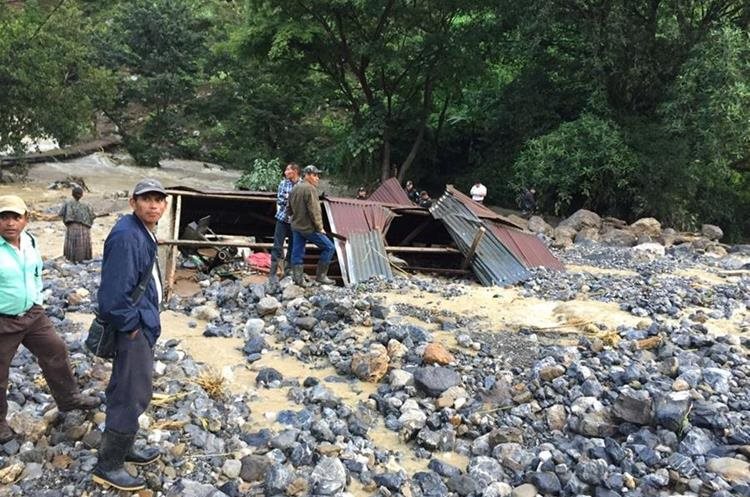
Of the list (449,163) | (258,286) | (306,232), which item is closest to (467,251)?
(306,232)

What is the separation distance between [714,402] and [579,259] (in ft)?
24.7

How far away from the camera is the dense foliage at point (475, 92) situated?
15492 mm

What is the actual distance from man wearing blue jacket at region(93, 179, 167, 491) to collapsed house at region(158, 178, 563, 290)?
4099 mm

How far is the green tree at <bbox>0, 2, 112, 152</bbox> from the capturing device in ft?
63.3

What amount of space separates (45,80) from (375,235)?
16.6 meters

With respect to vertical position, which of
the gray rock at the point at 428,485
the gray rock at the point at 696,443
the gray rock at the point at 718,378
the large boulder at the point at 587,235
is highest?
the large boulder at the point at 587,235

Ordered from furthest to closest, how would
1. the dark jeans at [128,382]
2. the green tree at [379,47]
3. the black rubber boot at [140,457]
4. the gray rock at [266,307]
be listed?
the green tree at [379,47] < the gray rock at [266,307] < the black rubber boot at [140,457] < the dark jeans at [128,382]

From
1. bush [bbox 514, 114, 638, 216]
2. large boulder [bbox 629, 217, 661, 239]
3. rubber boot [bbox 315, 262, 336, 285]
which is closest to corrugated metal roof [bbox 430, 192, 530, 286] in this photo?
rubber boot [bbox 315, 262, 336, 285]

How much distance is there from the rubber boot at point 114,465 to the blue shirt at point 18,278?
2.90 ft

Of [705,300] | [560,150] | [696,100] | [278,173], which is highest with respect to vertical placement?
[696,100]

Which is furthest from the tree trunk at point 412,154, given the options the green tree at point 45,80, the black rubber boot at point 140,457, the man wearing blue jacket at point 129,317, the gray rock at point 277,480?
the man wearing blue jacket at point 129,317

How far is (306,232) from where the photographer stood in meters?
Answer: 7.46

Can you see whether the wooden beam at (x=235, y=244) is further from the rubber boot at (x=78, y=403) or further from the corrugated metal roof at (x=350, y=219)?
the rubber boot at (x=78, y=403)

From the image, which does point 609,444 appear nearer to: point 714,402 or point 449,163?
point 714,402
